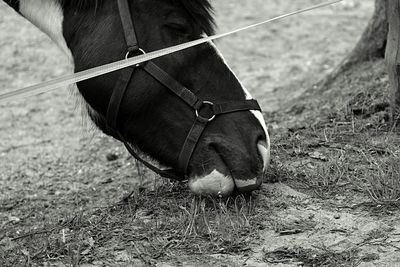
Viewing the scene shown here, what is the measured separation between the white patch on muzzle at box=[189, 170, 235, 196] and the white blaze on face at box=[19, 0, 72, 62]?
82 centimetres

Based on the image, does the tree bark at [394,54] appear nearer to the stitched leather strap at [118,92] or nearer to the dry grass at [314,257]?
the dry grass at [314,257]

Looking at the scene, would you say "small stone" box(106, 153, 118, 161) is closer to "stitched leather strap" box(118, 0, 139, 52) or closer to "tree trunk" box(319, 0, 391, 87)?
"tree trunk" box(319, 0, 391, 87)

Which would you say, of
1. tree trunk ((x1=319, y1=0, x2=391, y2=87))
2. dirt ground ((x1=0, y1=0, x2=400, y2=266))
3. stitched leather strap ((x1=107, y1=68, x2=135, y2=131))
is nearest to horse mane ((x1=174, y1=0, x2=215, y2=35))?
stitched leather strap ((x1=107, y1=68, x2=135, y2=131))

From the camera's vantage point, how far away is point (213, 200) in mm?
2990

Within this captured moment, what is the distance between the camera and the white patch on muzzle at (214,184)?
9.50 feet

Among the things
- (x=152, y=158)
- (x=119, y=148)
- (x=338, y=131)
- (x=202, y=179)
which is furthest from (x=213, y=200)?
(x=119, y=148)

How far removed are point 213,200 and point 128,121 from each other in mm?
499

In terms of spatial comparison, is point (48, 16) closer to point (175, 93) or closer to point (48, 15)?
point (48, 15)

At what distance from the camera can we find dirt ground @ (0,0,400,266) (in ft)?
8.99

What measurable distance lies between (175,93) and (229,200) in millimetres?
519

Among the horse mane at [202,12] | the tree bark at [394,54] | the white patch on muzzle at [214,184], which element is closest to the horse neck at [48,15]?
the horse mane at [202,12]

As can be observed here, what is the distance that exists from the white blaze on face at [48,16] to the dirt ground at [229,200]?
0.29 metres

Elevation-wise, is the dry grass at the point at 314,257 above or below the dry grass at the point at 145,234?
below

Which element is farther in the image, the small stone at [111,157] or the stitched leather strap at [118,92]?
the small stone at [111,157]
